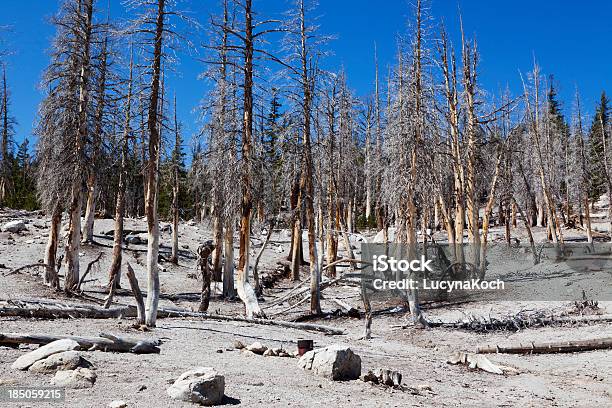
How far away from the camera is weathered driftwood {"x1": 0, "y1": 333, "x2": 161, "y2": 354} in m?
7.55

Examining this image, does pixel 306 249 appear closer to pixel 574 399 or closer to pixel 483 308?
pixel 483 308

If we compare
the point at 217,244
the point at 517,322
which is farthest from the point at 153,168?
the point at 217,244

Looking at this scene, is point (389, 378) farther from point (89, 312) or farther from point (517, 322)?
point (517, 322)

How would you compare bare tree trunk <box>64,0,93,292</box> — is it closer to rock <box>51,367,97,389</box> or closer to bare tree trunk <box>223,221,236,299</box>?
bare tree trunk <box>223,221,236,299</box>

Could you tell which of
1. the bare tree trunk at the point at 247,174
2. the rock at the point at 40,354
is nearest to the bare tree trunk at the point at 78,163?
the bare tree trunk at the point at 247,174

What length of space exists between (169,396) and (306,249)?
32294 mm

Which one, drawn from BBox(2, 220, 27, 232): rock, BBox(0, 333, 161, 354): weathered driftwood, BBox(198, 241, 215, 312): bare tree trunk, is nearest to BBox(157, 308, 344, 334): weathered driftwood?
BBox(198, 241, 215, 312): bare tree trunk

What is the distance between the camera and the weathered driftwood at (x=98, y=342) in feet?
24.8

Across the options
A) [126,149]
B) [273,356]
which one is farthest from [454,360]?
[126,149]

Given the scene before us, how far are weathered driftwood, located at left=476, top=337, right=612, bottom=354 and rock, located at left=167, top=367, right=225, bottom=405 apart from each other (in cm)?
781

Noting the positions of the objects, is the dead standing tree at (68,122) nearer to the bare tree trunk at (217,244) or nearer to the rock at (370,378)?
the bare tree trunk at (217,244)

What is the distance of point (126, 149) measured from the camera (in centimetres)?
1642

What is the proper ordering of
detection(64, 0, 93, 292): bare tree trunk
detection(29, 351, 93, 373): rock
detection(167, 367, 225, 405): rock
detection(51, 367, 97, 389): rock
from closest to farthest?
detection(167, 367, 225, 405): rock → detection(51, 367, 97, 389): rock → detection(29, 351, 93, 373): rock → detection(64, 0, 93, 292): bare tree trunk

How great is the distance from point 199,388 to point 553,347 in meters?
8.92
